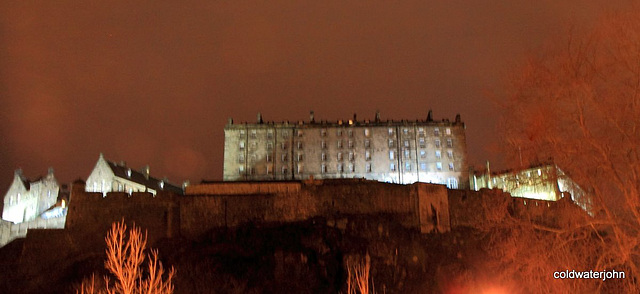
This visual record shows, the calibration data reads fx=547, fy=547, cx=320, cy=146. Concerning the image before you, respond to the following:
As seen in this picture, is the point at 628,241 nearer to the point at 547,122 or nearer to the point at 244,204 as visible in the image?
the point at 547,122

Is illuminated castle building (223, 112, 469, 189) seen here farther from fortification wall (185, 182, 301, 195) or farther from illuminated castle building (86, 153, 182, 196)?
fortification wall (185, 182, 301, 195)

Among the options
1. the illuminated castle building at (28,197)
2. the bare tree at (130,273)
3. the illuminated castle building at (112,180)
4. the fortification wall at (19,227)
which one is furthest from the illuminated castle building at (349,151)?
the bare tree at (130,273)

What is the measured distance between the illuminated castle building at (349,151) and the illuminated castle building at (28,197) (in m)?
22.4

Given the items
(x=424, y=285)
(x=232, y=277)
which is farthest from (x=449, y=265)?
(x=232, y=277)

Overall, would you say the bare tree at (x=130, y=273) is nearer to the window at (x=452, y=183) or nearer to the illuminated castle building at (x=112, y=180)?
the illuminated castle building at (x=112, y=180)

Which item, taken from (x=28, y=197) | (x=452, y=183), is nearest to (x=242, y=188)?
(x=28, y=197)

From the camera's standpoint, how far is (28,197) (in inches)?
2400

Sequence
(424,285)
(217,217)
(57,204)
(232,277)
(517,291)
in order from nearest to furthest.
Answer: (517,291)
(232,277)
(424,285)
(217,217)
(57,204)

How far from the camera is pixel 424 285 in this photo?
45469 millimetres

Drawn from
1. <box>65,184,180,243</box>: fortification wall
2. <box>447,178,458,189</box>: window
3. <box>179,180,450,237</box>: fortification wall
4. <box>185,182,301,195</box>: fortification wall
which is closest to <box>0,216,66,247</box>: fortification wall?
<box>65,184,180,243</box>: fortification wall

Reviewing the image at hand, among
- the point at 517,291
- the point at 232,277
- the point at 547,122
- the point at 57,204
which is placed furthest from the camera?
the point at 57,204

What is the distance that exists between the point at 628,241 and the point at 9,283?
4791 centimetres

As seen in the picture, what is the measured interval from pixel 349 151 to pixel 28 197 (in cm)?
4026

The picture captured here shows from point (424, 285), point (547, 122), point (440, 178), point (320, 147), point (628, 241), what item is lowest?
point (424, 285)
